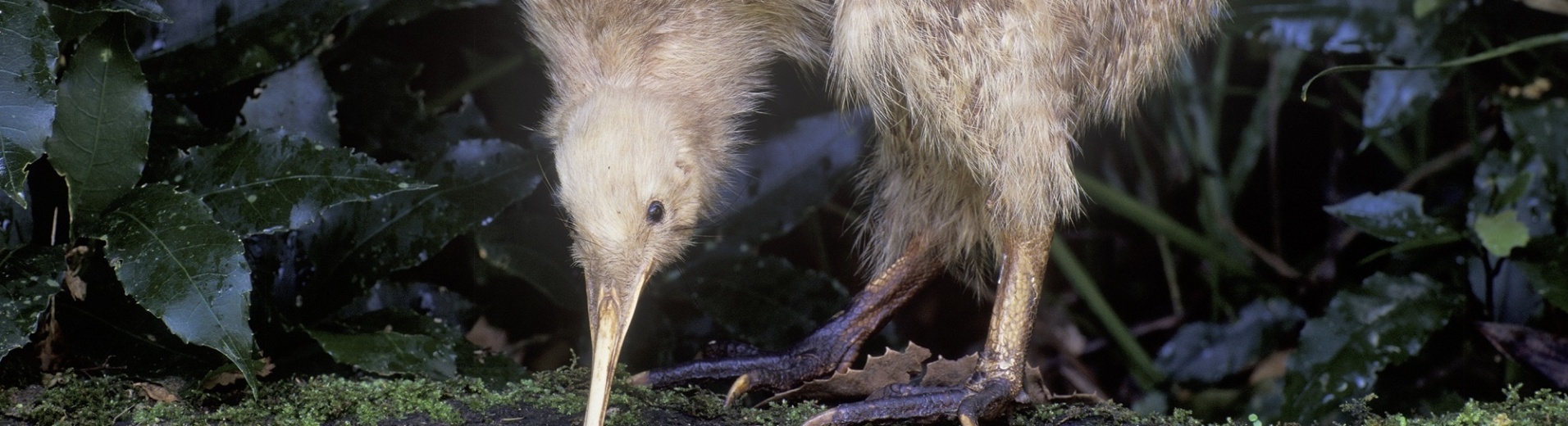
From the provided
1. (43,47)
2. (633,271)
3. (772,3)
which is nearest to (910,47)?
(772,3)

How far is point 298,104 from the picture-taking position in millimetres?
2080

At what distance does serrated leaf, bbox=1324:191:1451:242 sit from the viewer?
2.32 metres

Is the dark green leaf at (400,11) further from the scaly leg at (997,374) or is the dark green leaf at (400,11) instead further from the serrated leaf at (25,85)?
the scaly leg at (997,374)

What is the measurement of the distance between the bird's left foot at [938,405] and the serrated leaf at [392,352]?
2.05 feet

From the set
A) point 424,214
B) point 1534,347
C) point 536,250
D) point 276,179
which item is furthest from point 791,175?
point 1534,347

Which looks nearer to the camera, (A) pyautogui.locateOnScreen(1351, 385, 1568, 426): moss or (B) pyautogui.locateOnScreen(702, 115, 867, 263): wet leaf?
(A) pyautogui.locateOnScreen(1351, 385, 1568, 426): moss

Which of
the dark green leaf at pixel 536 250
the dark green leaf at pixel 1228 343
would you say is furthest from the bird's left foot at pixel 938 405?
the dark green leaf at pixel 1228 343

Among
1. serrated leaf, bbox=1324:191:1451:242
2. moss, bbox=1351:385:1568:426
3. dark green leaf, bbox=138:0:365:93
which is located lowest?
moss, bbox=1351:385:1568:426

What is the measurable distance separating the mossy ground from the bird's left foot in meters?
0.04

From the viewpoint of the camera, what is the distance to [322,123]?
2070 millimetres

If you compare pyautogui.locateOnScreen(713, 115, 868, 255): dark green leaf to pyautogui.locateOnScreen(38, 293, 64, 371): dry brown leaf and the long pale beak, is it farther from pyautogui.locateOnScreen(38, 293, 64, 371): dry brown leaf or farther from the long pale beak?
pyautogui.locateOnScreen(38, 293, 64, 371): dry brown leaf

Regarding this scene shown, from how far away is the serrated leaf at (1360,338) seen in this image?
219 centimetres

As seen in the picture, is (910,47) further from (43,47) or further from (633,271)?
(43,47)

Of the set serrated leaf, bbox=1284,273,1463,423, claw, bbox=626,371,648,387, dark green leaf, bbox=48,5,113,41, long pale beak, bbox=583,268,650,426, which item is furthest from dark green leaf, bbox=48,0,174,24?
serrated leaf, bbox=1284,273,1463,423
